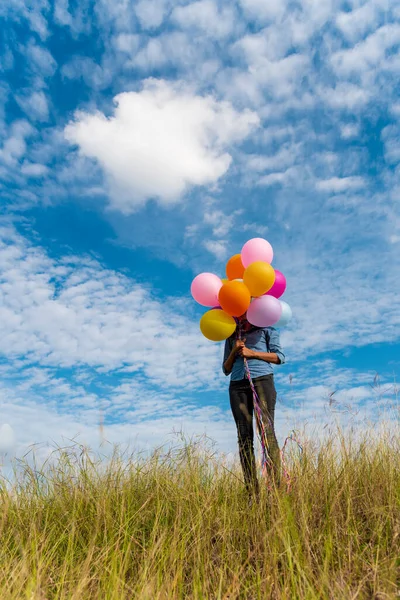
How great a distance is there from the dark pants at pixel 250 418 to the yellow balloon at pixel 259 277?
850 millimetres

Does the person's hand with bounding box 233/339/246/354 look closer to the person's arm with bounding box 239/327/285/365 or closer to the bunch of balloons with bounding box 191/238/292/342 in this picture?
the person's arm with bounding box 239/327/285/365

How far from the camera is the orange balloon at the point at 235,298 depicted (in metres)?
4.60

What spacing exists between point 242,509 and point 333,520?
2.63 feet

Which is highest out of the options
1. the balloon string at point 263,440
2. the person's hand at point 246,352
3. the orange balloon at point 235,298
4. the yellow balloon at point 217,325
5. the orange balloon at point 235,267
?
the orange balloon at point 235,267

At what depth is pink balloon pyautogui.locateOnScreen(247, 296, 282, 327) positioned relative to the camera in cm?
454

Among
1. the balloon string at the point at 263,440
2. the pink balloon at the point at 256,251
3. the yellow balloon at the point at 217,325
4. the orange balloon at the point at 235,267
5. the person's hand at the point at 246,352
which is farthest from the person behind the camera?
the orange balloon at the point at 235,267

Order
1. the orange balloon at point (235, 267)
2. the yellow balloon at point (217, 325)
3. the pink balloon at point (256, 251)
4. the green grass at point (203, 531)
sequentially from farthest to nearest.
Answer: the orange balloon at point (235, 267), the pink balloon at point (256, 251), the yellow balloon at point (217, 325), the green grass at point (203, 531)

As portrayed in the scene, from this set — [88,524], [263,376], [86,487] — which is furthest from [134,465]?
[263,376]

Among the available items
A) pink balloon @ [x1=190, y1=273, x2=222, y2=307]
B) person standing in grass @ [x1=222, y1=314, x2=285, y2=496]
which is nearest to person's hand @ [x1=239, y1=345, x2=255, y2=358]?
person standing in grass @ [x1=222, y1=314, x2=285, y2=496]

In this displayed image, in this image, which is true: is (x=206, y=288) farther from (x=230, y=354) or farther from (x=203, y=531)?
(x=203, y=531)

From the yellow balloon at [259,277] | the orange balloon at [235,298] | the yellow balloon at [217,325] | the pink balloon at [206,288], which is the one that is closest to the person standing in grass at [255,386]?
the yellow balloon at [217,325]

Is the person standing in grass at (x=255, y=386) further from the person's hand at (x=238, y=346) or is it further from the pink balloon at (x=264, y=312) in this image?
the pink balloon at (x=264, y=312)

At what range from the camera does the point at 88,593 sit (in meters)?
3.13

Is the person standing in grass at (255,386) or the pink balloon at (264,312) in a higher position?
the pink balloon at (264,312)
